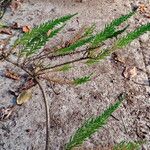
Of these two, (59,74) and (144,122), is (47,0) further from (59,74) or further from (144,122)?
(144,122)

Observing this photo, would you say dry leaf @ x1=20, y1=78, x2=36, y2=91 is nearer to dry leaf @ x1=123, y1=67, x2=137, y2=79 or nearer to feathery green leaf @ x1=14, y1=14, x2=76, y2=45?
dry leaf @ x1=123, y1=67, x2=137, y2=79

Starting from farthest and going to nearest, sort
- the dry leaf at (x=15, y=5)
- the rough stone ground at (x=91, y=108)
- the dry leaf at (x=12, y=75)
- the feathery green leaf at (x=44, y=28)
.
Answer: the dry leaf at (x=15, y=5), the dry leaf at (x=12, y=75), the rough stone ground at (x=91, y=108), the feathery green leaf at (x=44, y=28)

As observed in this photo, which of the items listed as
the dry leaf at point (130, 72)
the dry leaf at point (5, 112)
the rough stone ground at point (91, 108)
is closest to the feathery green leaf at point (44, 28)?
the rough stone ground at point (91, 108)

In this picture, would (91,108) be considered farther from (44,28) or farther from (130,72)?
(44,28)

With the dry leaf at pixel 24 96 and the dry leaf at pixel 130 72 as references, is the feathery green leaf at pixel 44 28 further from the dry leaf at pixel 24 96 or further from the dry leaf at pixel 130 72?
the dry leaf at pixel 130 72

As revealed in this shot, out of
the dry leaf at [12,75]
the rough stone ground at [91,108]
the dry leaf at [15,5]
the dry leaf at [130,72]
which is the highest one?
the dry leaf at [15,5]

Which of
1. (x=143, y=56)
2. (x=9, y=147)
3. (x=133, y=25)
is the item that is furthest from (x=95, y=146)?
(x=133, y=25)

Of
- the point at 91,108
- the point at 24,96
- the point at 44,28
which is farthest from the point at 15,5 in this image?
the point at 44,28
